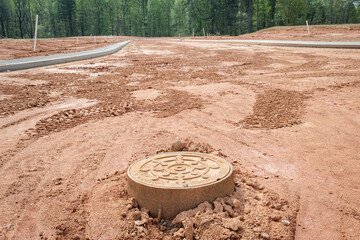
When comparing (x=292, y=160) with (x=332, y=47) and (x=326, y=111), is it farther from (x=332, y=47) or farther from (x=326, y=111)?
(x=332, y=47)

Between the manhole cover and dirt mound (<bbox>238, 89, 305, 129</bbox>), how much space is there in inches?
77.8

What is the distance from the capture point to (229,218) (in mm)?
2072

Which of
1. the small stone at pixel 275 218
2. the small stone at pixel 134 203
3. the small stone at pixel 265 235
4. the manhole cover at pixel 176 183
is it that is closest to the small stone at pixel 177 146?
the manhole cover at pixel 176 183

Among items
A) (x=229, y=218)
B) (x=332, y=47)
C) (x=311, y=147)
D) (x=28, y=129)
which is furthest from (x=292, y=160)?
(x=332, y=47)

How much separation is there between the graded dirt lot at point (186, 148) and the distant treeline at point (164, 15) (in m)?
52.4

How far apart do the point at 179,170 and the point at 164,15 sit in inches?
3262

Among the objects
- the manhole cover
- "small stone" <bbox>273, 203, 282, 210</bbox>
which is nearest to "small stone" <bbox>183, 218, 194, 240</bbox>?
the manhole cover

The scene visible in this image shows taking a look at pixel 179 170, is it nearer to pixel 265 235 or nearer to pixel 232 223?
pixel 232 223

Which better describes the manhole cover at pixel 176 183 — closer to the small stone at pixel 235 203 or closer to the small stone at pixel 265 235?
the small stone at pixel 235 203

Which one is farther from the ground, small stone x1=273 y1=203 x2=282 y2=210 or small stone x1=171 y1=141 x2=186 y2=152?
small stone x1=171 y1=141 x2=186 y2=152

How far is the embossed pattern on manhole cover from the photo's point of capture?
2.26 meters

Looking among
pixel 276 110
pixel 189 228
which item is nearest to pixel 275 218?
pixel 189 228

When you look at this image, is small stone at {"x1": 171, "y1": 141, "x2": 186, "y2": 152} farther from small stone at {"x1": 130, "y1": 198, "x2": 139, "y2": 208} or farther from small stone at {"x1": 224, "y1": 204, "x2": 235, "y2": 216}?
small stone at {"x1": 224, "y1": 204, "x2": 235, "y2": 216}

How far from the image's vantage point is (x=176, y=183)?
223cm
